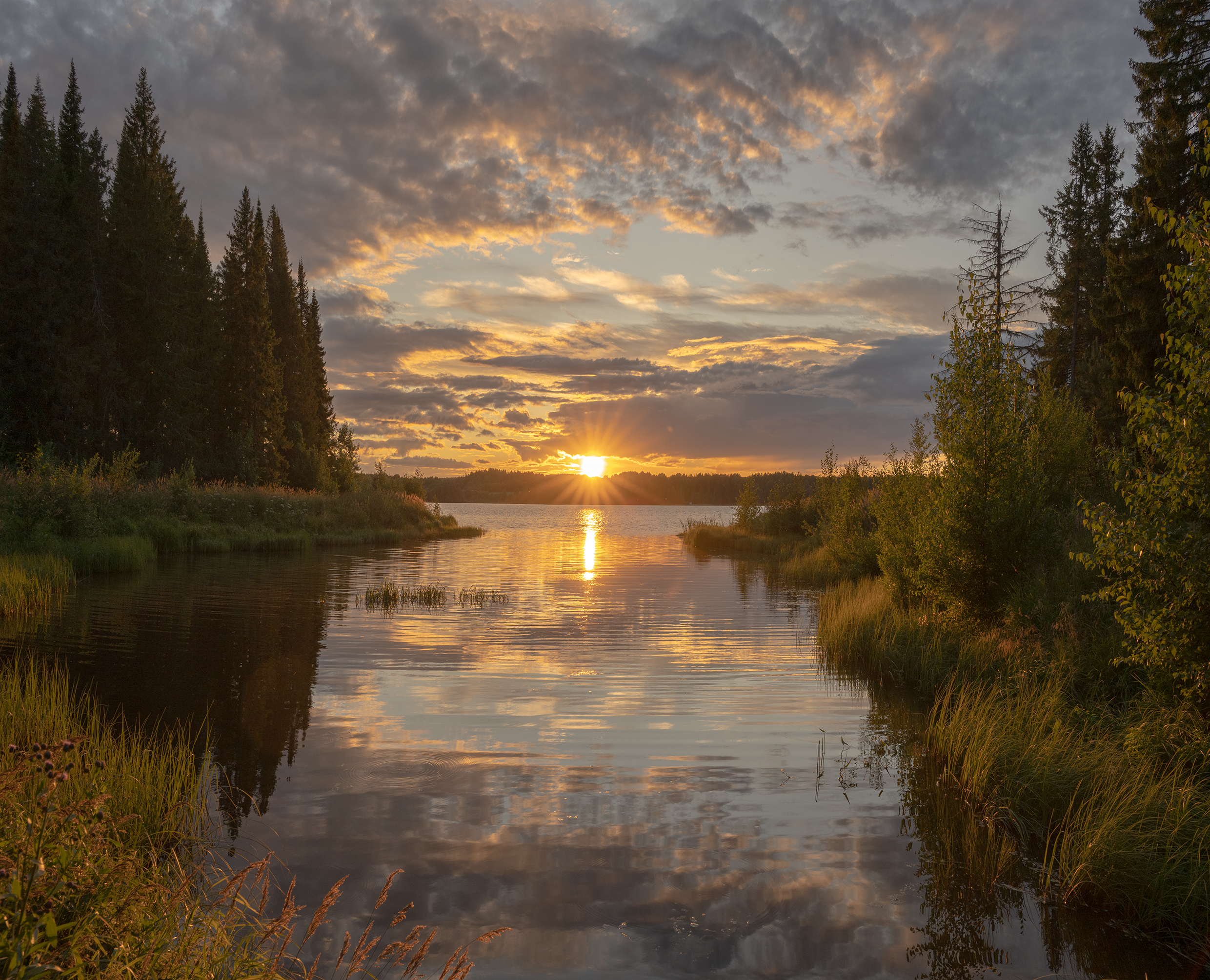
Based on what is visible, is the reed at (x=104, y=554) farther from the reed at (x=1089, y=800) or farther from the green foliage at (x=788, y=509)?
the green foliage at (x=788, y=509)

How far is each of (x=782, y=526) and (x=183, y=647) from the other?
52.8m

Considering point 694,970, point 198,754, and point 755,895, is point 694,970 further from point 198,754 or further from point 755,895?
point 198,754

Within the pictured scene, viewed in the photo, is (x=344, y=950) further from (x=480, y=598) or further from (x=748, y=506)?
(x=748, y=506)

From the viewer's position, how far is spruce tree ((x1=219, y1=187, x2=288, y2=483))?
65.1 meters

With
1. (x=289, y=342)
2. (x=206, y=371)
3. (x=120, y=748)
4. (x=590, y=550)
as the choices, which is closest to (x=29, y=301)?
(x=206, y=371)

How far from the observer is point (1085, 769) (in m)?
9.65

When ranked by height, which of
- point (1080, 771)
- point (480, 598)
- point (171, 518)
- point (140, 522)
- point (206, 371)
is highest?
point (206, 371)

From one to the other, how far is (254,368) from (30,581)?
46.8 meters

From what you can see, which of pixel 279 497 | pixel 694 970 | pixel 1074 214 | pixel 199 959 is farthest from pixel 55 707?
pixel 1074 214

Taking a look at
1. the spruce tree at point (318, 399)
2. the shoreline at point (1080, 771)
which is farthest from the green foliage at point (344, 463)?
the shoreline at point (1080, 771)

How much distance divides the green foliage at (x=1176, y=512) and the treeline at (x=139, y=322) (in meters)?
51.6

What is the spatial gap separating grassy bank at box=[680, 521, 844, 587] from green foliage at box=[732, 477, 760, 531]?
2.61 ft

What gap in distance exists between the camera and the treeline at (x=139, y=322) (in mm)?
48875

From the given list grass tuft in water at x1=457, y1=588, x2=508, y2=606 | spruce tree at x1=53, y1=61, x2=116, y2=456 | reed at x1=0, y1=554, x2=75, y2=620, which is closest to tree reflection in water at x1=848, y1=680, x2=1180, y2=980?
grass tuft in water at x1=457, y1=588, x2=508, y2=606
